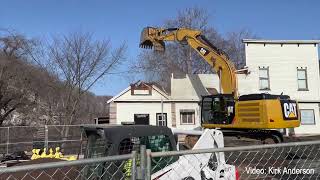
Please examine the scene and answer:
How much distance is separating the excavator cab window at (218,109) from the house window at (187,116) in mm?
9580

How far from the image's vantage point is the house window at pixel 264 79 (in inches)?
1341

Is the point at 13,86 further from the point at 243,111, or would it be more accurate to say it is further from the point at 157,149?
the point at 157,149

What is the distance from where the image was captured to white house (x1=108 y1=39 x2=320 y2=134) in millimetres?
32469

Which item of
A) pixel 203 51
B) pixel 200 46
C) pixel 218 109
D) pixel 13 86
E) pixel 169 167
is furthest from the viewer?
pixel 13 86

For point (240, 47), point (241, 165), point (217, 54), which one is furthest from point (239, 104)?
point (240, 47)

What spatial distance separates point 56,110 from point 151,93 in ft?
37.5

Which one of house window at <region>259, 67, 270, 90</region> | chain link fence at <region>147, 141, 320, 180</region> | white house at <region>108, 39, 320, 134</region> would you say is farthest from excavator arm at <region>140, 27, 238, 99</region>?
chain link fence at <region>147, 141, 320, 180</region>

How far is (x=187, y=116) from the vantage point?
32938mm

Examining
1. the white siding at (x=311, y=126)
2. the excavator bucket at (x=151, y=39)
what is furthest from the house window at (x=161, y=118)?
the white siding at (x=311, y=126)

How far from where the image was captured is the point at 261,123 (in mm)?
18922

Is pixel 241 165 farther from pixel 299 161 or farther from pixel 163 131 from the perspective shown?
pixel 163 131

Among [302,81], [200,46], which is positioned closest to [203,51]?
[200,46]

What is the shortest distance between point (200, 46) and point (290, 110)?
8.59 metres

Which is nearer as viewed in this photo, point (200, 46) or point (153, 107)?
point (200, 46)
